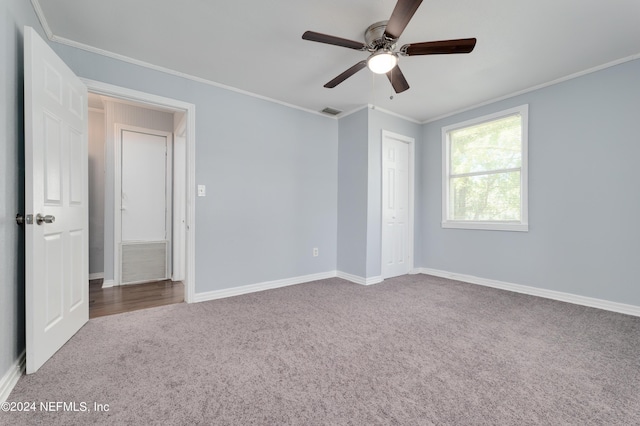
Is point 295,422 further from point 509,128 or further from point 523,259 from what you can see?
point 509,128

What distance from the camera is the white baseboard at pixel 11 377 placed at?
1.40 m

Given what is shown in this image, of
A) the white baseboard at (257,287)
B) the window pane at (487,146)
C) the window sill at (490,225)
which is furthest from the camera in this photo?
the window pane at (487,146)

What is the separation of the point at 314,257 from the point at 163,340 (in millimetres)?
2206

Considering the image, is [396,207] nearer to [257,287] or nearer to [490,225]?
[490,225]

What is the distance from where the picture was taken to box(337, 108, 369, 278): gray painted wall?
3.75m

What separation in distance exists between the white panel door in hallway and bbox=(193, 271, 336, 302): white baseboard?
1.43m

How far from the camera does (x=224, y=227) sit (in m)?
3.17

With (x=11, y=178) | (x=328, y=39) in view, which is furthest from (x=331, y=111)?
(x=11, y=178)

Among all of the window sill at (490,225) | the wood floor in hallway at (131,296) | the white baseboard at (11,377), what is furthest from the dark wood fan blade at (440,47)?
the wood floor in hallway at (131,296)

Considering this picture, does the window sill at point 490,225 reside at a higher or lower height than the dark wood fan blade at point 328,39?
lower

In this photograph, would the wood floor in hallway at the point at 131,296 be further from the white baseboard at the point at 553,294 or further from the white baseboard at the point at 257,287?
the white baseboard at the point at 553,294

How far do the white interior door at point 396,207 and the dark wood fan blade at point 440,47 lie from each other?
193 cm

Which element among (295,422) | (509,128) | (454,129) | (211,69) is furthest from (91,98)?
(509,128)

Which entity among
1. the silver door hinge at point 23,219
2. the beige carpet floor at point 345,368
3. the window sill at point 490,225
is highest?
the silver door hinge at point 23,219
